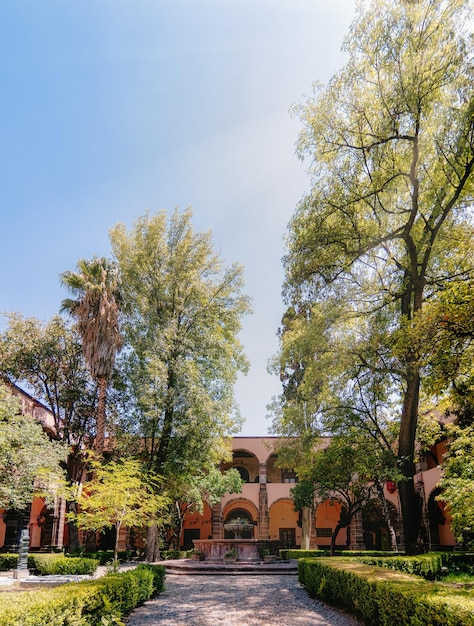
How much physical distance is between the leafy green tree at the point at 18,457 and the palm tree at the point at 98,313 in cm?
389

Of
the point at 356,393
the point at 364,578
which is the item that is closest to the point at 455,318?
the point at 364,578

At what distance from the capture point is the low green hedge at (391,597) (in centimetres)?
490

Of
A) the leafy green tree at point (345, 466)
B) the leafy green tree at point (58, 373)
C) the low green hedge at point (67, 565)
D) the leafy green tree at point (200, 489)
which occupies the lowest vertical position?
the low green hedge at point (67, 565)

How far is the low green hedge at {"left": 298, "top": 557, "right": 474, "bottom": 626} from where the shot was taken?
16.1 feet

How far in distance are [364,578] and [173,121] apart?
11126 millimetres

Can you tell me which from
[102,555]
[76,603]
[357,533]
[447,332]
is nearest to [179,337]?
[102,555]

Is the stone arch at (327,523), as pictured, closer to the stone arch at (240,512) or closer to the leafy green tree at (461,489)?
the stone arch at (240,512)

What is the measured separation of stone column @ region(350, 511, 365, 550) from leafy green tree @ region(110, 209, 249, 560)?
38.9ft

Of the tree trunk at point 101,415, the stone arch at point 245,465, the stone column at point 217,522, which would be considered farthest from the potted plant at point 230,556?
the stone arch at point 245,465

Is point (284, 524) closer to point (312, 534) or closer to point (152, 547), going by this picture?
point (312, 534)

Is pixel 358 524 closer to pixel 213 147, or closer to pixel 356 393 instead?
pixel 356 393

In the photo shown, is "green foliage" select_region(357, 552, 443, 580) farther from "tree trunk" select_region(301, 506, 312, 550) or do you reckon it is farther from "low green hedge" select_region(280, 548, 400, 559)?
"tree trunk" select_region(301, 506, 312, 550)

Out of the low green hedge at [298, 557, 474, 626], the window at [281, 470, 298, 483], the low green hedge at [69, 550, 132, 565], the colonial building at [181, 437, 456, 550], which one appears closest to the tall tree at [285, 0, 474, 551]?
the low green hedge at [298, 557, 474, 626]

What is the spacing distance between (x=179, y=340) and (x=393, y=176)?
10313mm
